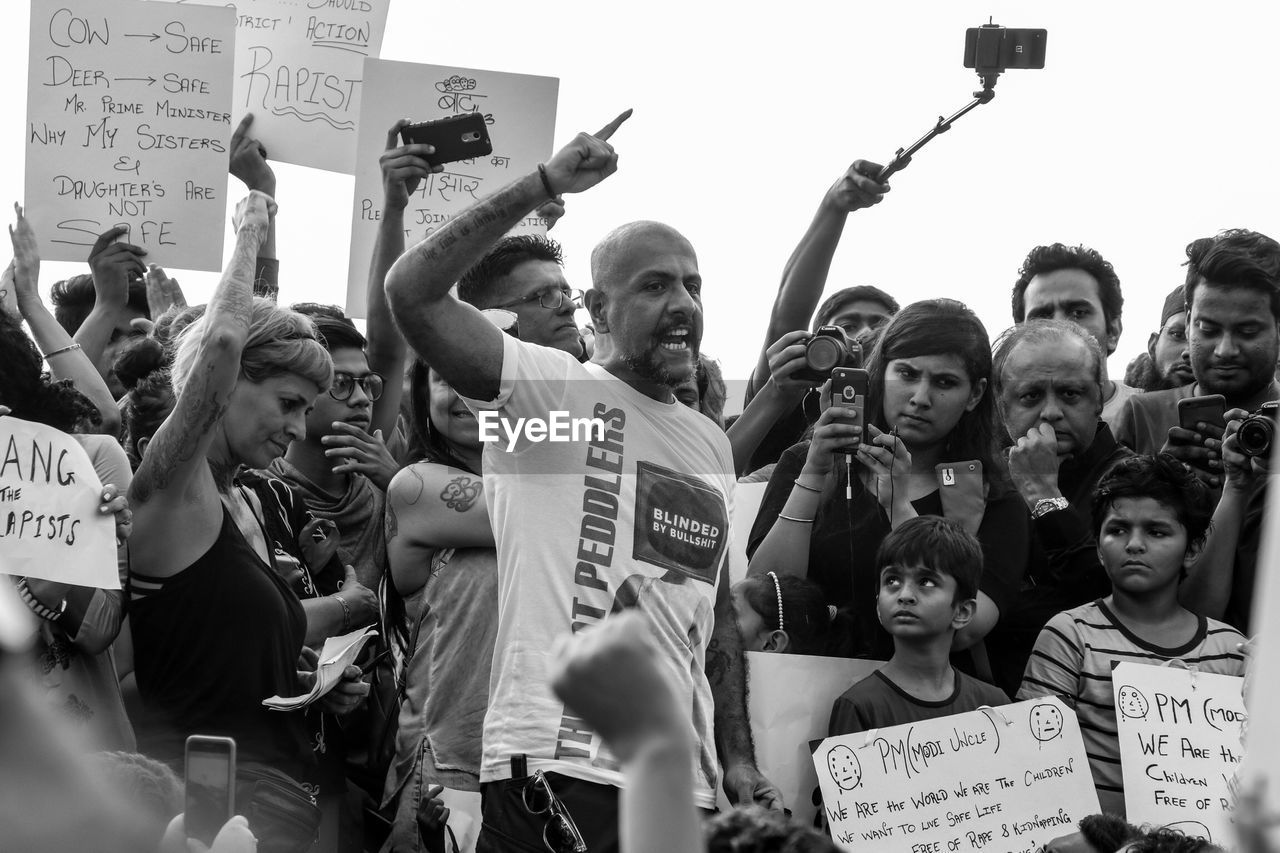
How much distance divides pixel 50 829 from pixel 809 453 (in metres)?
3.11

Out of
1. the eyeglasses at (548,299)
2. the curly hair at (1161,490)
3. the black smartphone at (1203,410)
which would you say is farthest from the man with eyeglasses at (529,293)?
the black smartphone at (1203,410)

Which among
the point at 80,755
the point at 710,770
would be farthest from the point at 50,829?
the point at 710,770

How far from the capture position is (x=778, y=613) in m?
4.33

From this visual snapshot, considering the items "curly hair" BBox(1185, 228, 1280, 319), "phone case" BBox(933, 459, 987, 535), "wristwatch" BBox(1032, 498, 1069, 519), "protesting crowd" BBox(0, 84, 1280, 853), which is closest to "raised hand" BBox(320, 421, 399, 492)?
"protesting crowd" BBox(0, 84, 1280, 853)

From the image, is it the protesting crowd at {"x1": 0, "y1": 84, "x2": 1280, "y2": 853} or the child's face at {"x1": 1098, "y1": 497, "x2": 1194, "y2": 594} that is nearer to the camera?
the protesting crowd at {"x1": 0, "y1": 84, "x2": 1280, "y2": 853}

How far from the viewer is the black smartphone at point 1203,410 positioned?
4.71 meters

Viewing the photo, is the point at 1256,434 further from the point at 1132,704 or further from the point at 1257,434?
the point at 1132,704

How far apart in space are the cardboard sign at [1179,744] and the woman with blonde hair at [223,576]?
195 cm

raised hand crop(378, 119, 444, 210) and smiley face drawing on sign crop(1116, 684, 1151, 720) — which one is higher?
raised hand crop(378, 119, 444, 210)

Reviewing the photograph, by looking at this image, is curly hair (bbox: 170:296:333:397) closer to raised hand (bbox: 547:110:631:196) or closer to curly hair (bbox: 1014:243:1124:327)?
raised hand (bbox: 547:110:631:196)

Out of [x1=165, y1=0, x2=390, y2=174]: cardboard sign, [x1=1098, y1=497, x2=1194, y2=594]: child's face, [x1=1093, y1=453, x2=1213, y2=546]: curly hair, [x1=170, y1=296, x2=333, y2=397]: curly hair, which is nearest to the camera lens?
[x1=170, y1=296, x2=333, y2=397]: curly hair

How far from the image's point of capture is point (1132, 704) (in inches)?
165

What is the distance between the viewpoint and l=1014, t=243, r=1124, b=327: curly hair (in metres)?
5.66

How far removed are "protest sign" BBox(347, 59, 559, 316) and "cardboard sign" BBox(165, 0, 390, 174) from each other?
19 cm
